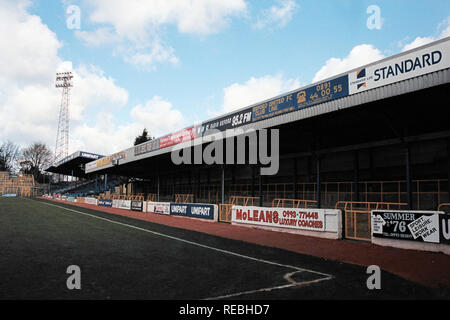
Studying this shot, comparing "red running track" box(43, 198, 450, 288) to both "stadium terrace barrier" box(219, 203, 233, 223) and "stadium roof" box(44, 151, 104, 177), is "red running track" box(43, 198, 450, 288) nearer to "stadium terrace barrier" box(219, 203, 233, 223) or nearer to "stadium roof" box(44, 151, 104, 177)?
"stadium terrace barrier" box(219, 203, 233, 223)

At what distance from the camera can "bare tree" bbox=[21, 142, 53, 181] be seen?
91938 mm

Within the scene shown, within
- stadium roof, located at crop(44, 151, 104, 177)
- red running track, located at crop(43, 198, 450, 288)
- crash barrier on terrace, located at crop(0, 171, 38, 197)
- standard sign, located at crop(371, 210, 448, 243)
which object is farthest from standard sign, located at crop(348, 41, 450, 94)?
crash barrier on terrace, located at crop(0, 171, 38, 197)

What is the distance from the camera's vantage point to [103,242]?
1053 cm

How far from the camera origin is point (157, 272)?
6.61 m

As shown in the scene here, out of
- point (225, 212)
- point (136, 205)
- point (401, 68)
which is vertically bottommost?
point (136, 205)

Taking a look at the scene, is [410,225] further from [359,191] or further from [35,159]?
[35,159]

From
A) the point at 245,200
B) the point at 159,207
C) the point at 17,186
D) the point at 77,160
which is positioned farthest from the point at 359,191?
the point at 17,186

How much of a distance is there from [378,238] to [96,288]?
9807 millimetres

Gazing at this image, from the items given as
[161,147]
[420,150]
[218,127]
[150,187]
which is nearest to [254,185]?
[161,147]

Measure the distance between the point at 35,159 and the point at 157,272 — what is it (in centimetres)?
10270

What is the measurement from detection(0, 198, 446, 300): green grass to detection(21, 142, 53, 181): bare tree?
9552 centimetres

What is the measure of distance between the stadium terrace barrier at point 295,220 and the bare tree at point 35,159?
307 feet

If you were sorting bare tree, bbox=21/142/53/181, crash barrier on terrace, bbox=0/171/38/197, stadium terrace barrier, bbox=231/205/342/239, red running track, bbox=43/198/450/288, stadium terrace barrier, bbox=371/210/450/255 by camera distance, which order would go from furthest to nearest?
bare tree, bbox=21/142/53/181, crash barrier on terrace, bbox=0/171/38/197, stadium terrace barrier, bbox=231/205/342/239, stadium terrace barrier, bbox=371/210/450/255, red running track, bbox=43/198/450/288
